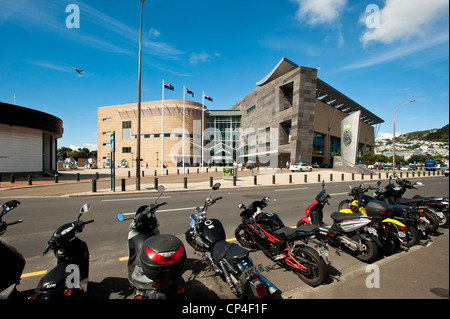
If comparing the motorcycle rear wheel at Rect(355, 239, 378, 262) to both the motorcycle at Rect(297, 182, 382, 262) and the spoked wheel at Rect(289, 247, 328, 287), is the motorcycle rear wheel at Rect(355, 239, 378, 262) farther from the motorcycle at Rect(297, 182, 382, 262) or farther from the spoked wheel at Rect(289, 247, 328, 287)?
the spoked wheel at Rect(289, 247, 328, 287)

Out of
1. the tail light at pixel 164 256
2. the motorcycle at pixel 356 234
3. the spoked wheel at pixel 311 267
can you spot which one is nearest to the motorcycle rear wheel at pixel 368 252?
the motorcycle at pixel 356 234

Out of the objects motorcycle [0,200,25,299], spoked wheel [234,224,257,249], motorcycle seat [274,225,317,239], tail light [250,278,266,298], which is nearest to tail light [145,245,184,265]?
tail light [250,278,266,298]

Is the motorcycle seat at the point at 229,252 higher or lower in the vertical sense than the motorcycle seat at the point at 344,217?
lower

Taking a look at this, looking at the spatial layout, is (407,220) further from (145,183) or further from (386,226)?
(145,183)

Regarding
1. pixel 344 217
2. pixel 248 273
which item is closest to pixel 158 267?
pixel 248 273

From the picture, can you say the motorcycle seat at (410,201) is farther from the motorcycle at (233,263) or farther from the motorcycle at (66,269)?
the motorcycle at (66,269)

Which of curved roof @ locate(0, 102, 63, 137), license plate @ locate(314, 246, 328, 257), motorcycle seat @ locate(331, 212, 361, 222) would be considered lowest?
license plate @ locate(314, 246, 328, 257)

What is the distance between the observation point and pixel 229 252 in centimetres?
267

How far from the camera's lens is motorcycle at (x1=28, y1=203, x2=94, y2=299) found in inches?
79.4

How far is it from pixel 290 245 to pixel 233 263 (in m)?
1.23

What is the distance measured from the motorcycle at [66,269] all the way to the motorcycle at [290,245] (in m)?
2.71

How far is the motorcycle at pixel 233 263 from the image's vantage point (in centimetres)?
245
